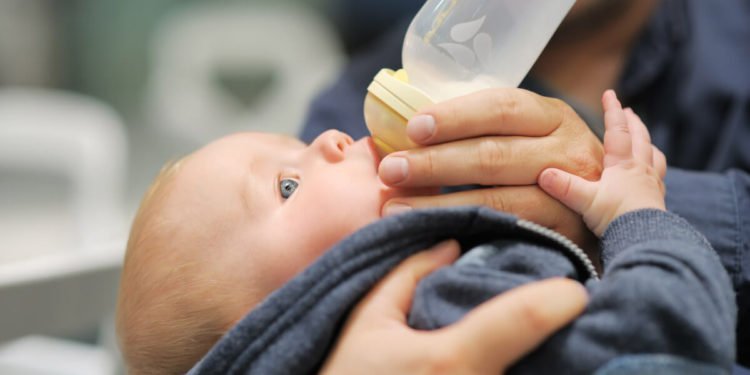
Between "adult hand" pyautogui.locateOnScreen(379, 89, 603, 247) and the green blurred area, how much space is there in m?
2.46

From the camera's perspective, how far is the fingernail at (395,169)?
609 mm

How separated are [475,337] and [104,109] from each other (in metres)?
2.43

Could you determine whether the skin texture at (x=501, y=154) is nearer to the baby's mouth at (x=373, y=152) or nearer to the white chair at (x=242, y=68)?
the baby's mouth at (x=373, y=152)

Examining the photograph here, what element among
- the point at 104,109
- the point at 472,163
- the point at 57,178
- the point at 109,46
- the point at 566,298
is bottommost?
the point at 566,298

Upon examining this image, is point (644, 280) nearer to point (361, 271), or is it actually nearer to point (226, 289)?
point (361, 271)

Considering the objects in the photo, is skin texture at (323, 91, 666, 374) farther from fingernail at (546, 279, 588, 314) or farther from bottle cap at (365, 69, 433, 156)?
bottle cap at (365, 69, 433, 156)

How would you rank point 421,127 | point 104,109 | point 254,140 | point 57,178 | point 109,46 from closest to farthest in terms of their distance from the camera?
point 421,127 → point 254,140 → point 57,178 → point 104,109 → point 109,46

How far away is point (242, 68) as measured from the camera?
234 centimetres

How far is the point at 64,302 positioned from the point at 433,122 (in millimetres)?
555

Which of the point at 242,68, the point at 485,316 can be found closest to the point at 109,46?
the point at 242,68

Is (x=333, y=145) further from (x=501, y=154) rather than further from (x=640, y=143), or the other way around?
(x=640, y=143)

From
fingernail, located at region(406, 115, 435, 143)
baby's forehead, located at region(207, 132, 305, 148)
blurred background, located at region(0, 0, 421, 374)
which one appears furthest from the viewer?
blurred background, located at region(0, 0, 421, 374)

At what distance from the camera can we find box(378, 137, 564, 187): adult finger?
613 mm

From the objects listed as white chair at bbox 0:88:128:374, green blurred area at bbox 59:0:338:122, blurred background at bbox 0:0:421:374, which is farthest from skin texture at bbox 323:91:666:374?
green blurred area at bbox 59:0:338:122
